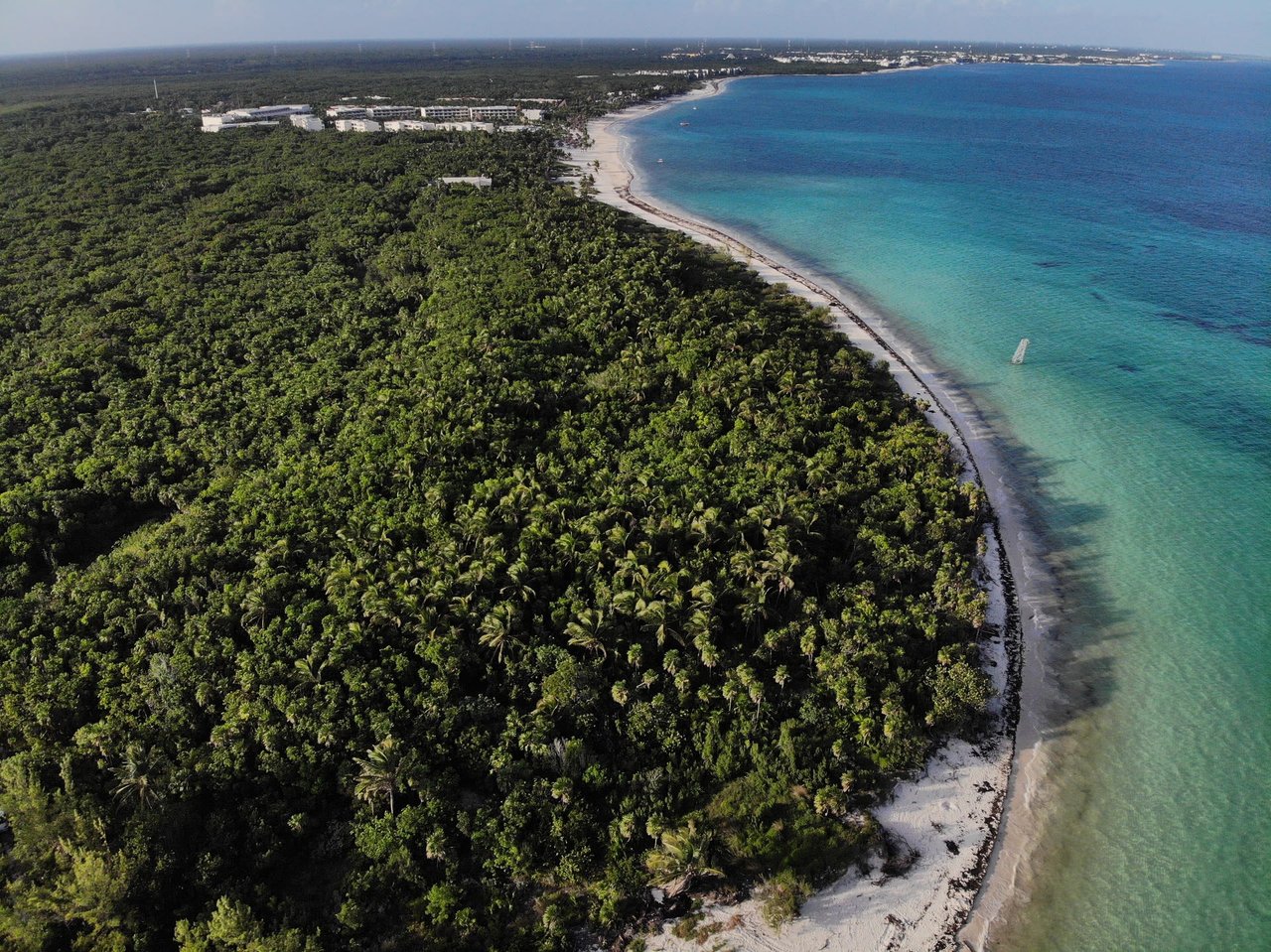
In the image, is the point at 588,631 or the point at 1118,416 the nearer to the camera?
the point at 588,631

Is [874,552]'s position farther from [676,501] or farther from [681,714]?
[681,714]

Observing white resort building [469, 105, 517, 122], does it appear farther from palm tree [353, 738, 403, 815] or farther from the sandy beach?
palm tree [353, 738, 403, 815]

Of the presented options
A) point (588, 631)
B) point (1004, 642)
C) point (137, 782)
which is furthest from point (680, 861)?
point (1004, 642)

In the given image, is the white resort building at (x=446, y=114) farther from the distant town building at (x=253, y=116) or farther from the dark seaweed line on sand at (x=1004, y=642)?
the dark seaweed line on sand at (x=1004, y=642)

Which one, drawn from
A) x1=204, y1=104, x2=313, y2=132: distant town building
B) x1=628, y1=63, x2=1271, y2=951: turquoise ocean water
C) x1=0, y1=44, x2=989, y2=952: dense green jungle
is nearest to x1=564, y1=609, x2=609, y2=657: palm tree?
Result: x1=0, y1=44, x2=989, y2=952: dense green jungle

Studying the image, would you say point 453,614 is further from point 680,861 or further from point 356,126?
point 356,126

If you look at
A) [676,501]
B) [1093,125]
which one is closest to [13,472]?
[676,501]
